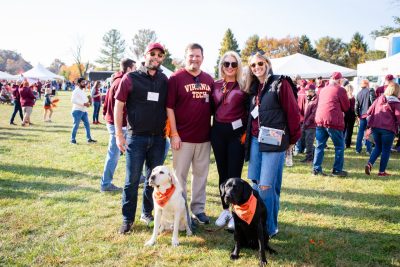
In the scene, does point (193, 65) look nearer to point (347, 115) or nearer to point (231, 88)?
point (231, 88)

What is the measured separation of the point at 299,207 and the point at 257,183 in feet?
5.30

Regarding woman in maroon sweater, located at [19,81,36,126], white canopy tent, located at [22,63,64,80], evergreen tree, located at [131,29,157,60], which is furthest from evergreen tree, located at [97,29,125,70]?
woman in maroon sweater, located at [19,81,36,126]

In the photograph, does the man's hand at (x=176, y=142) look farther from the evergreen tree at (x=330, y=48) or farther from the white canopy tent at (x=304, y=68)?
the evergreen tree at (x=330, y=48)

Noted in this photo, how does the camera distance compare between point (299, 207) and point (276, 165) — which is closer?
point (276, 165)

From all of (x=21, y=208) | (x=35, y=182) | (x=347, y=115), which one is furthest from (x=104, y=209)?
(x=347, y=115)

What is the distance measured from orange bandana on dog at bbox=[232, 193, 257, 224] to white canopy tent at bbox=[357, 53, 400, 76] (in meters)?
8.94

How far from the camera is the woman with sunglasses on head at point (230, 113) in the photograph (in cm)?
396

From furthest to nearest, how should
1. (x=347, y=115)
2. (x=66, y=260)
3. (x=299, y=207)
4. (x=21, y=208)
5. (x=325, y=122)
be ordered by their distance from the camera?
(x=347, y=115) < (x=325, y=122) < (x=299, y=207) < (x=21, y=208) < (x=66, y=260)

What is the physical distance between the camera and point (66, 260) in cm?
330

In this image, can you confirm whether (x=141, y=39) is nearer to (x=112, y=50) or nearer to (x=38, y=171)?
(x=112, y=50)

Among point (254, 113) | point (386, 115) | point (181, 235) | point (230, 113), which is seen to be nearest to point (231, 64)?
point (230, 113)

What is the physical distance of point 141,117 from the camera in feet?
12.4

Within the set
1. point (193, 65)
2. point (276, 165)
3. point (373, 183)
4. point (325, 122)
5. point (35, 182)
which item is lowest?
point (35, 182)

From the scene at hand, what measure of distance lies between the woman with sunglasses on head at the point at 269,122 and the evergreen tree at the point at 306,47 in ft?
197
